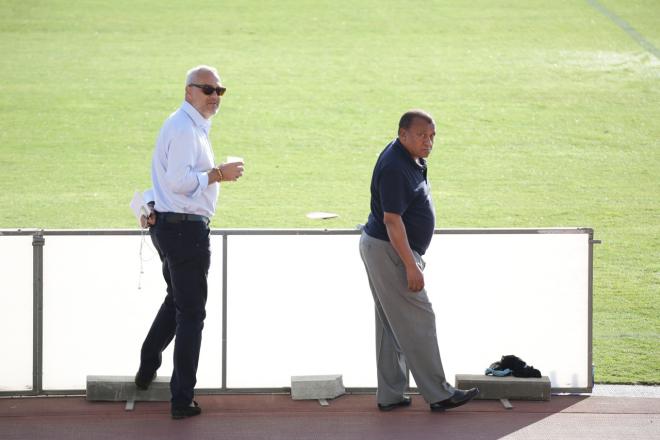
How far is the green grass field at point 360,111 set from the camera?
15727 mm

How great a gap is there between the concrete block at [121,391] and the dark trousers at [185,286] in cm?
36

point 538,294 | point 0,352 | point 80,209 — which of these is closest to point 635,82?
point 80,209

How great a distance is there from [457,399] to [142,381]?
2.03 meters

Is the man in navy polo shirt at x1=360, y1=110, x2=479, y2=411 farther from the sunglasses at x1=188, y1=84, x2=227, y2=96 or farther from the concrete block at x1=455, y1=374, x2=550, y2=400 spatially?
the sunglasses at x1=188, y1=84, x2=227, y2=96

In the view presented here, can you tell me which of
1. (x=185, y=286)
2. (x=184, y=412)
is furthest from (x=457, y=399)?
(x=185, y=286)

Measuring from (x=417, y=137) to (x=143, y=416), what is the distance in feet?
8.00

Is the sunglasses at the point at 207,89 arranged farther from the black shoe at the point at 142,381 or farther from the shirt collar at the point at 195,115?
the black shoe at the point at 142,381

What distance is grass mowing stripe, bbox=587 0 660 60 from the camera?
1138 inches

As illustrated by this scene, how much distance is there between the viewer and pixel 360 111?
76.8 feet

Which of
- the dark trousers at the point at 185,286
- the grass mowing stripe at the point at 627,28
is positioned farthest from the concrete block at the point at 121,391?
the grass mowing stripe at the point at 627,28

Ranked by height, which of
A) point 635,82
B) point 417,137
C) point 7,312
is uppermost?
point 635,82

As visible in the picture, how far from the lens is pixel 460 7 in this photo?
33812mm

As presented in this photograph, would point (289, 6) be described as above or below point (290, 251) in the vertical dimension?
above

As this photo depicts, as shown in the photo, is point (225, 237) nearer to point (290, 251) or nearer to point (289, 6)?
point (290, 251)
